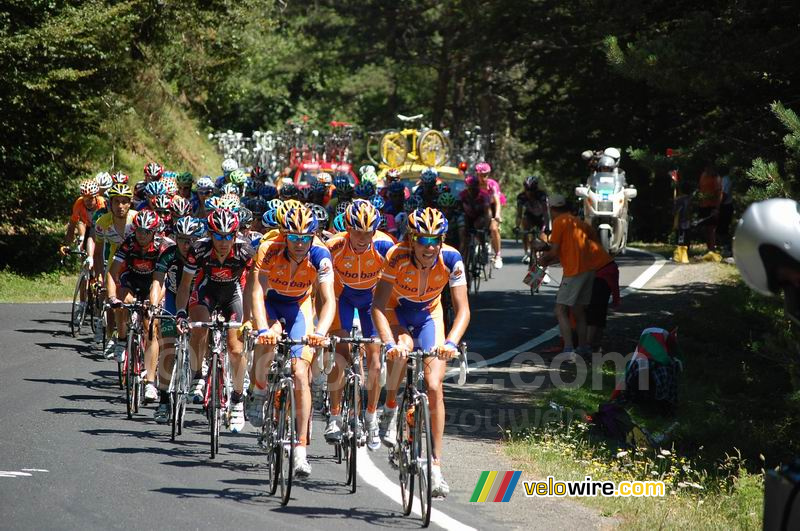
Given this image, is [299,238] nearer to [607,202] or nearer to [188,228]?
[188,228]

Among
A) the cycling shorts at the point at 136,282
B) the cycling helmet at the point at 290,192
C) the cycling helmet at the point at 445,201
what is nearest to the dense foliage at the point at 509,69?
the cycling helmet at the point at 445,201

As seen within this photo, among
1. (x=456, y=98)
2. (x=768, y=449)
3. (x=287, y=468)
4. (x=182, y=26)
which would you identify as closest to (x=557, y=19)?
(x=182, y=26)

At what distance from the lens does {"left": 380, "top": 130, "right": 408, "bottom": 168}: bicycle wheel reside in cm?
2788

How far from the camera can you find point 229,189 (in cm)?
1662

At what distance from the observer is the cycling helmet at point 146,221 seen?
12109mm

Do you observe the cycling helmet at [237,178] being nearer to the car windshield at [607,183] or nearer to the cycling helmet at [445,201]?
the cycling helmet at [445,201]

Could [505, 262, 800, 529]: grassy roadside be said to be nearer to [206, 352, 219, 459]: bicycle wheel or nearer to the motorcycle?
the motorcycle

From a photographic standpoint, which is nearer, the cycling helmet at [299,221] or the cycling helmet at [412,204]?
the cycling helmet at [299,221]

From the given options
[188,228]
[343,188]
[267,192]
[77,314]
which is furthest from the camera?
[77,314]

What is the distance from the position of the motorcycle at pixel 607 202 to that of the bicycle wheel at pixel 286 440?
1036 centimetres

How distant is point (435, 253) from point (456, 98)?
40977mm

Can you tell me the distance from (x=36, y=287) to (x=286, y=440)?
1450cm

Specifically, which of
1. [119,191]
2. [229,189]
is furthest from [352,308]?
[229,189]

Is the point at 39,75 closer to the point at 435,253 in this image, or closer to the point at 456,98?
the point at 435,253
